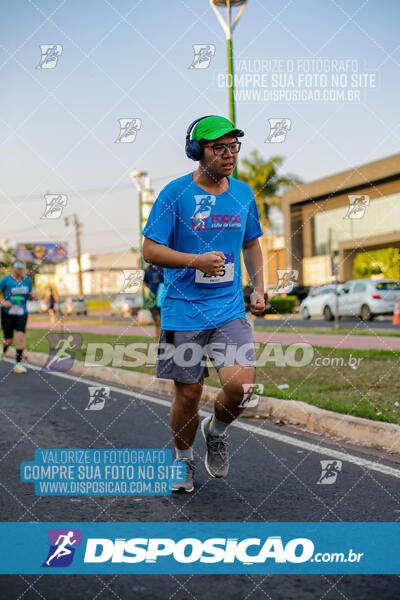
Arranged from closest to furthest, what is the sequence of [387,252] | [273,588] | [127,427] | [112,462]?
1. [273,588]
2. [112,462]
3. [127,427]
4. [387,252]

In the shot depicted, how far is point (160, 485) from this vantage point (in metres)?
4.34

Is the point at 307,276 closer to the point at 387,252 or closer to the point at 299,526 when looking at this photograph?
the point at 387,252

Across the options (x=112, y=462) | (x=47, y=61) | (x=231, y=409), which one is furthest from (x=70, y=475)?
(x=47, y=61)

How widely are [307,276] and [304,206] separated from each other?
15.8 feet

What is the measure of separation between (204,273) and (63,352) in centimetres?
1119

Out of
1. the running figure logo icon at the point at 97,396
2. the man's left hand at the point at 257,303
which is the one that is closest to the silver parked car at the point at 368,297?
the running figure logo icon at the point at 97,396

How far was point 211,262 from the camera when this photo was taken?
3.74 metres

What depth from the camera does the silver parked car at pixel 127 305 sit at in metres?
44.5

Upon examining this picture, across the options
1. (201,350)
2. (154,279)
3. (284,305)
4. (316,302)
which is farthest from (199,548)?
(284,305)

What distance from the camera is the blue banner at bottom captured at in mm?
3076

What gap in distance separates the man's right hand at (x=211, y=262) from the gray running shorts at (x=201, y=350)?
0.43 meters

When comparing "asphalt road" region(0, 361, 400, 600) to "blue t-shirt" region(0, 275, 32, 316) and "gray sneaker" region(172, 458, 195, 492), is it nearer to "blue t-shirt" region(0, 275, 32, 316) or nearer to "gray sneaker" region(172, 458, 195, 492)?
"gray sneaker" region(172, 458, 195, 492)

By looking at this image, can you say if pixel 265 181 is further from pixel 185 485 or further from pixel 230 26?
pixel 185 485

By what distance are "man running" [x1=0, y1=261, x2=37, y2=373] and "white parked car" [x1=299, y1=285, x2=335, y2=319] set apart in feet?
59.6
